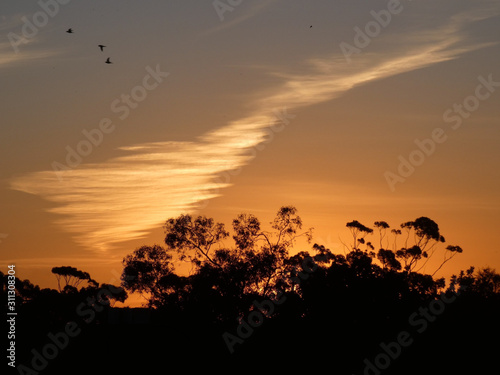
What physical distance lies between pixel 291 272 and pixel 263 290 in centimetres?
292

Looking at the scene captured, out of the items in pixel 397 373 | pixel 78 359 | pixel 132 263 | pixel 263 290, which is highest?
pixel 132 263

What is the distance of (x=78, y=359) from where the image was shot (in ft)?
189

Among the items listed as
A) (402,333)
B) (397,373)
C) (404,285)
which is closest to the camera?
(397,373)

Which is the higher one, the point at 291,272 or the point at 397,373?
the point at 291,272

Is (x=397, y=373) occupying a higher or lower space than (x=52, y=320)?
lower

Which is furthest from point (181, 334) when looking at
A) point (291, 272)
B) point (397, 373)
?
point (397, 373)

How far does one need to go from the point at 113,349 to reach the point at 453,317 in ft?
81.9

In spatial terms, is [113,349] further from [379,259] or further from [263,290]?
[379,259]

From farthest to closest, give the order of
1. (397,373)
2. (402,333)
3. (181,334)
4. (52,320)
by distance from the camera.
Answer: (52,320)
(181,334)
(402,333)
(397,373)

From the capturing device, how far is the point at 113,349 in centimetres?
5919

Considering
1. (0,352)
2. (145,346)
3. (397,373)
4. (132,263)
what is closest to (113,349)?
(145,346)

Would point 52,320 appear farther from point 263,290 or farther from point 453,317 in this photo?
point 453,317

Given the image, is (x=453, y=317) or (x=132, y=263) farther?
(x=132, y=263)

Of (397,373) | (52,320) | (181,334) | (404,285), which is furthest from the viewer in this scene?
(52,320)
